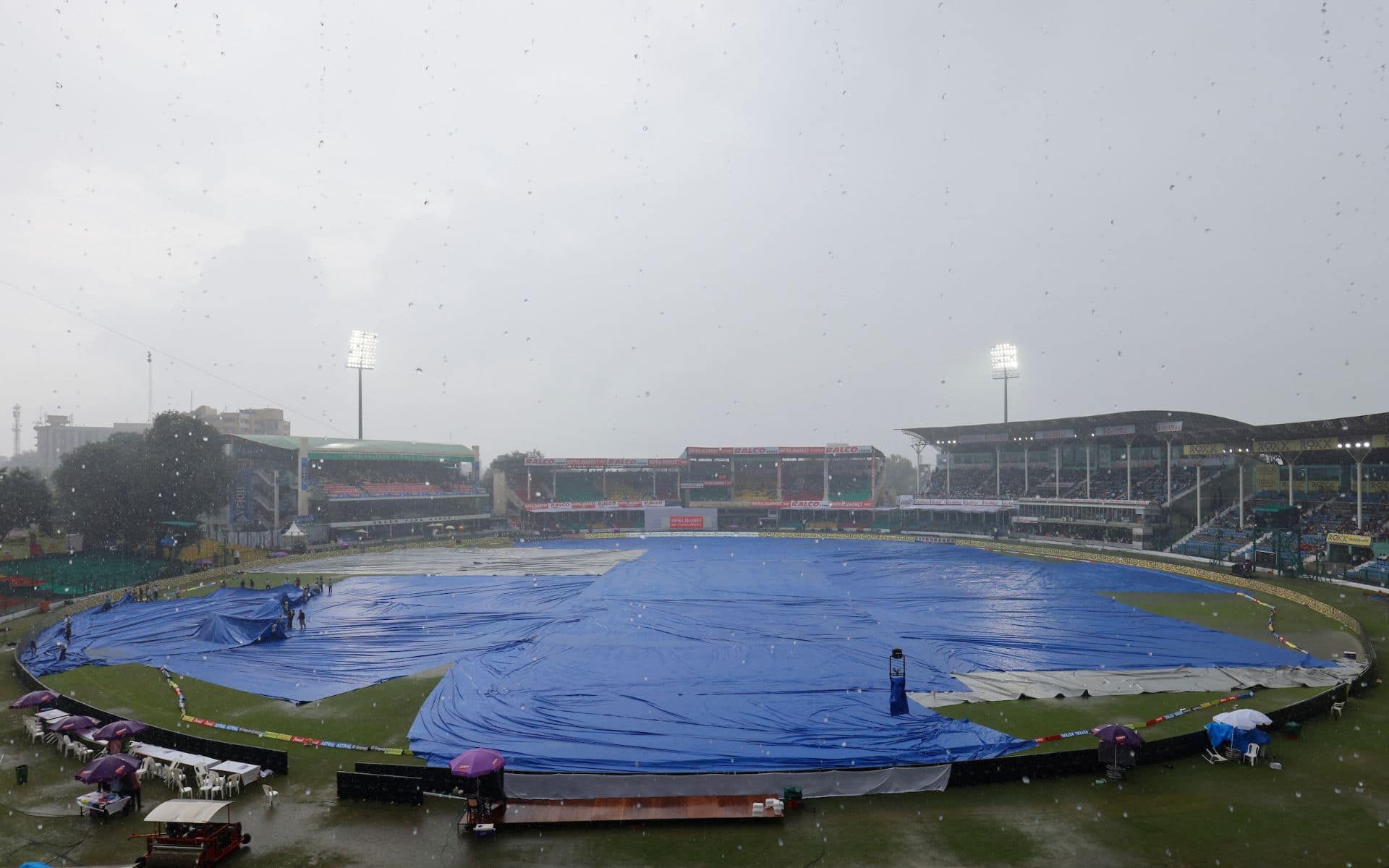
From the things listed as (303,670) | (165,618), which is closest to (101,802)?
(303,670)

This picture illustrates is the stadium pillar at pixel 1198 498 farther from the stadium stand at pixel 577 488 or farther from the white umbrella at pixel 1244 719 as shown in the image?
the stadium stand at pixel 577 488

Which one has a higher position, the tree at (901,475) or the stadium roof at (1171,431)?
the stadium roof at (1171,431)

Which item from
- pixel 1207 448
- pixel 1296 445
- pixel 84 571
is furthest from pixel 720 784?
pixel 1207 448

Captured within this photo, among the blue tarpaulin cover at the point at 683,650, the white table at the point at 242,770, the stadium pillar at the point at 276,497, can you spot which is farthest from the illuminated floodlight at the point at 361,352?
the white table at the point at 242,770

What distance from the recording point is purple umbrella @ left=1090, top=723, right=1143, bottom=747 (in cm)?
1418

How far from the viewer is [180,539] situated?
1964 inches

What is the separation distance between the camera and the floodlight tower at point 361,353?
83.2 meters

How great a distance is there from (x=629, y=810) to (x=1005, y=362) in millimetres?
78686

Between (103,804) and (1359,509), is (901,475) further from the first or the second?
(103,804)

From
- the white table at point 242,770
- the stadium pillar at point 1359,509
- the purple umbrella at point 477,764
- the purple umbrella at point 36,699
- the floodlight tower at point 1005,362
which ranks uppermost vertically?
the floodlight tower at point 1005,362

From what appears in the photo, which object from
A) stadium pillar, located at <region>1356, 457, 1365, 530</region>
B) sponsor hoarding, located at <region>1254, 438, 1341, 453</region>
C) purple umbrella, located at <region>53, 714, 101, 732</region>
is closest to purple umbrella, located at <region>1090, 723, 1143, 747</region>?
purple umbrella, located at <region>53, 714, 101, 732</region>

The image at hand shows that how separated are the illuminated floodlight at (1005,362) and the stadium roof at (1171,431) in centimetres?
859

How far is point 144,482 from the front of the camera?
49.3 metres

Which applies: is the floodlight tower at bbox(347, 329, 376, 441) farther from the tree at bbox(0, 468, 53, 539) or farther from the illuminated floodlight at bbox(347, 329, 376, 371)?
the tree at bbox(0, 468, 53, 539)
